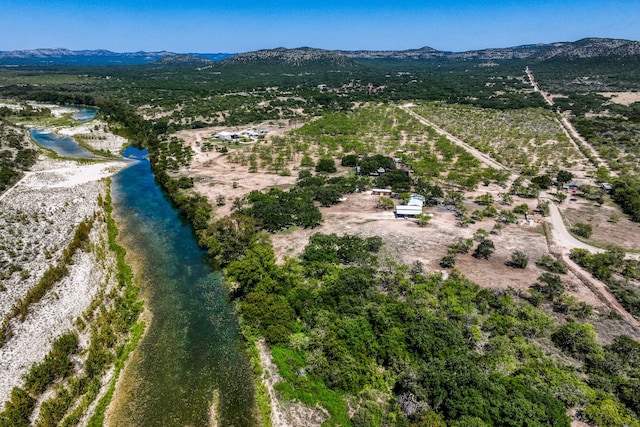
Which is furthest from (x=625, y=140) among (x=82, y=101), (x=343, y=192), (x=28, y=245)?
(x=82, y=101)

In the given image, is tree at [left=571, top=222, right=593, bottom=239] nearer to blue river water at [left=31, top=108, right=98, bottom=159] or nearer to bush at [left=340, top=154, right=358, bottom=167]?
bush at [left=340, top=154, right=358, bottom=167]

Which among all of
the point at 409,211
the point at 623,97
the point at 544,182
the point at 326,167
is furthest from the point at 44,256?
the point at 623,97

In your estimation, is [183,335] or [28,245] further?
[28,245]

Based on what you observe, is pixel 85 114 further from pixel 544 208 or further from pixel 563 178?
pixel 563 178

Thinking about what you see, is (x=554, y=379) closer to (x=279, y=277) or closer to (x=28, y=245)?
(x=279, y=277)

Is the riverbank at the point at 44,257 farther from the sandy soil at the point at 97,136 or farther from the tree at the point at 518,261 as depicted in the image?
the tree at the point at 518,261
